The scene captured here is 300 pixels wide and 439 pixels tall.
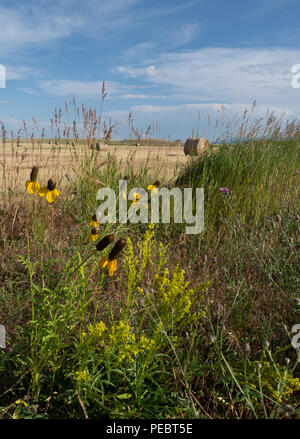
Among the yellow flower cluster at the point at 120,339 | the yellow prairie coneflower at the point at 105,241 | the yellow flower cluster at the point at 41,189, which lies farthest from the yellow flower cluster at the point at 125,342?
the yellow flower cluster at the point at 41,189

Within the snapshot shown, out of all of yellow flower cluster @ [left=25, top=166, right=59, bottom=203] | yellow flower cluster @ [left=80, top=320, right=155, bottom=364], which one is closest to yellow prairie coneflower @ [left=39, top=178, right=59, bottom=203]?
yellow flower cluster @ [left=25, top=166, right=59, bottom=203]

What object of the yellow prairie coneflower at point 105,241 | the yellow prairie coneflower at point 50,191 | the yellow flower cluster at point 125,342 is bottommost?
the yellow flower cluster at point 125,342

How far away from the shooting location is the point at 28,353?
189 cm

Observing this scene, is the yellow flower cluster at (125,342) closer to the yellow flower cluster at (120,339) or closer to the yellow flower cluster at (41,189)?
the yellow flower cluster at (120,339)

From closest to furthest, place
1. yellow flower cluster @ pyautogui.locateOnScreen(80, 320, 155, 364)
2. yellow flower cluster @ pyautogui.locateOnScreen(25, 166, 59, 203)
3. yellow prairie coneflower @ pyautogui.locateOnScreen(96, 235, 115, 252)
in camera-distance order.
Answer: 1. yellow prairie coneflower @ pyautogui.locateOnScreen(96, 235, 115, 252)
2. yellow flower cluster @ pyautogui.locateOnScreen(80, 320, 155, 364)
3. yellow flower cluster @ pyautogui.locateOnScreen(25, 166, 59, 203)

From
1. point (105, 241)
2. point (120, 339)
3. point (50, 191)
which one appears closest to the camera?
point (105, 241)

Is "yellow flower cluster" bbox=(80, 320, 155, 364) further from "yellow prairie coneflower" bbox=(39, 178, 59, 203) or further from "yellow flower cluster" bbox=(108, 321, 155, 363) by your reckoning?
"yellow prairie coneflower" bbox=(39, 178, 59, 203)

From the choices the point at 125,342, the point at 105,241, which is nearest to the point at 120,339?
the point at 125,342

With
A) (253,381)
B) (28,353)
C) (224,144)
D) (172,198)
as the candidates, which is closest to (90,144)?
(172,198)

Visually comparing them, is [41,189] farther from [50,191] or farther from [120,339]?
[120,339]

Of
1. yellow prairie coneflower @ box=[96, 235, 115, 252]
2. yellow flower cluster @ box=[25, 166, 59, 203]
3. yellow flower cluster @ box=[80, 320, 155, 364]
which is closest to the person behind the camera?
yellow prairie coneflower @ box=[96, 235, 115, 252]
